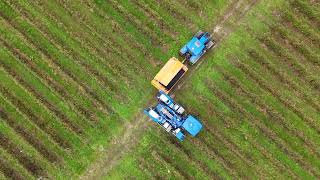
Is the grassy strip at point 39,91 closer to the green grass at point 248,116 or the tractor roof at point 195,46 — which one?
the green grass at point 248,116

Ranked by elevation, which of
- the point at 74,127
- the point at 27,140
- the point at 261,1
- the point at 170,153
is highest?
the point at 261,1

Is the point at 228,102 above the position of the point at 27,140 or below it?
above

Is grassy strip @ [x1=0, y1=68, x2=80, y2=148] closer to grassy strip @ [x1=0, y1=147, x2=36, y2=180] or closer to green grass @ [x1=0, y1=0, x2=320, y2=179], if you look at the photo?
green grass @ [x1=0, y1=0, x2=320, y2=179]

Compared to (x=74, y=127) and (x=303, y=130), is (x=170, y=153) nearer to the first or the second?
(x=74, y=127)

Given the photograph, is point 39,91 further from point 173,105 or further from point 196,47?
point 196,47

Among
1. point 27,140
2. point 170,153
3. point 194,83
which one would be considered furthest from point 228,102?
point 27,140

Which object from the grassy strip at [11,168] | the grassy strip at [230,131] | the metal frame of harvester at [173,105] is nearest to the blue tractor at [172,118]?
the metal frame of harvester at [173,105]
